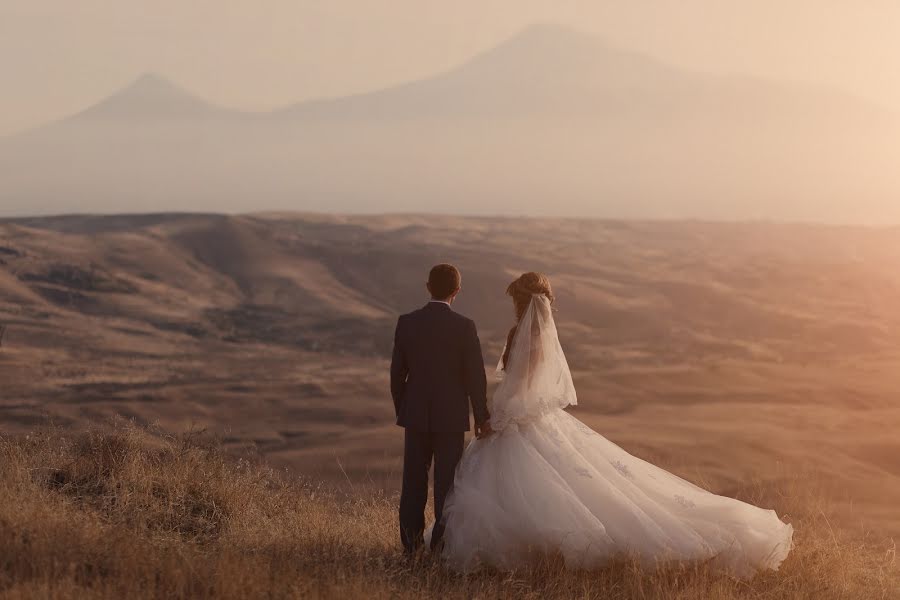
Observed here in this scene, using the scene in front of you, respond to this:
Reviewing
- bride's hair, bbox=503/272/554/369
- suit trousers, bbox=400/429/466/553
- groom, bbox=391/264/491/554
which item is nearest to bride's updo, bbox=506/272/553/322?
bride's hair, bbox=503/272/554/369

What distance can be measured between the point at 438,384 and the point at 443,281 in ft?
2.07

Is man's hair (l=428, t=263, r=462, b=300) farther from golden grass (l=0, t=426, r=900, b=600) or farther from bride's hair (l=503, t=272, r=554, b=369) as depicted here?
golden grass (l=0, t=426, r=900, b=600)

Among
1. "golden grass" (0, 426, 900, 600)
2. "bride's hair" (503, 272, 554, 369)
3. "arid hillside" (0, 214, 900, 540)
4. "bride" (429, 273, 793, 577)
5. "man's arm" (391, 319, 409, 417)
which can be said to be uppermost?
"bride's hair" (503, 272, 554, 369)

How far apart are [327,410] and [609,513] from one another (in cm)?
1813

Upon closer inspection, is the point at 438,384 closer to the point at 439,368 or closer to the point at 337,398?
the point at 439,368

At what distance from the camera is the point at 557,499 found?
6309 mm

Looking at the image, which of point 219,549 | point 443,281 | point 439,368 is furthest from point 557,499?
point 219,549

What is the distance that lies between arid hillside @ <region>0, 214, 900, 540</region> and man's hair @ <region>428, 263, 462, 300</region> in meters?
4.04

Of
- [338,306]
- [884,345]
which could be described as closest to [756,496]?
[884,345]

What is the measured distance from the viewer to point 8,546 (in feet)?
18.2

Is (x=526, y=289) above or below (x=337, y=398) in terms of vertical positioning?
above

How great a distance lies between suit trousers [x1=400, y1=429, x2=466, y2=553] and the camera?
254 inches

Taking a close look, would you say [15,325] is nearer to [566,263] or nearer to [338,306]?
[338,306]

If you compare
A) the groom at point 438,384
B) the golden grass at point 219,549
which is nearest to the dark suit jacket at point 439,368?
the groom at point 438,384
